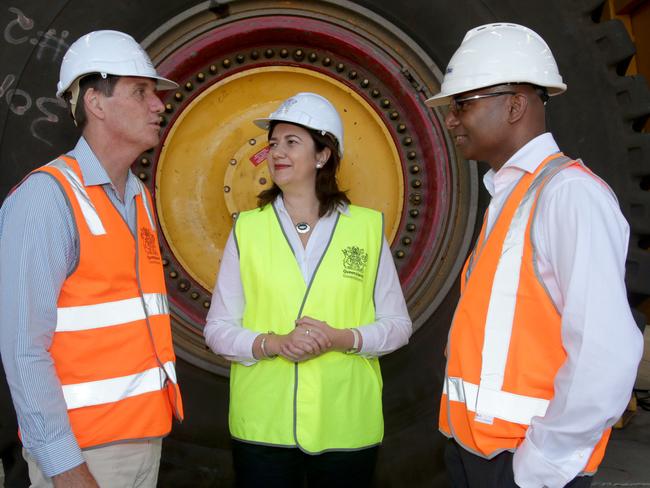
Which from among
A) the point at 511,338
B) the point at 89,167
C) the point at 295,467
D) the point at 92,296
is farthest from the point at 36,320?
the point at 511,338

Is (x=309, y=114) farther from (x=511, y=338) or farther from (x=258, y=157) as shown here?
(x=511, y=338)

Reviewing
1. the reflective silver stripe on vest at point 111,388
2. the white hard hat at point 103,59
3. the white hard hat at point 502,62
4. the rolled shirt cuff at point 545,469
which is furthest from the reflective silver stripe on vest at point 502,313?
the white hard hat at point 103,59

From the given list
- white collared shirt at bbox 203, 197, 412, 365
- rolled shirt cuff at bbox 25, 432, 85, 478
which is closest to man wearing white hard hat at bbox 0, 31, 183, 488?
rolled shirt cuff at bbox 25, 432, 85, 478

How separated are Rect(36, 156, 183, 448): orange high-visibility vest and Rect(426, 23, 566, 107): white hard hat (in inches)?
34.6

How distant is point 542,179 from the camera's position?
1.50 metres

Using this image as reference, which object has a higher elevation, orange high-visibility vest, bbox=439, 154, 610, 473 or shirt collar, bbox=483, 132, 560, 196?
shirt collar, bbox=483, 132, 560, 196

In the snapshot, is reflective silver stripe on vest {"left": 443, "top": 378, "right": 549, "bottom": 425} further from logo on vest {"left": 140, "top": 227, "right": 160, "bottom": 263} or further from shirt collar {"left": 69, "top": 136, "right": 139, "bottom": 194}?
shirt collar {"left": 69, "top": 136, "right": 139, "bottom": 194}

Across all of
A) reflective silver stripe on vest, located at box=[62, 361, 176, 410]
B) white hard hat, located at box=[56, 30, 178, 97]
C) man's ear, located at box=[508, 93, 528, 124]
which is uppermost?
white hard hat, located at box=[56, 30, 178, 97]

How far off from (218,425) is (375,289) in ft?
2.55

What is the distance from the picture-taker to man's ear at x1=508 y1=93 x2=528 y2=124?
5.36ft

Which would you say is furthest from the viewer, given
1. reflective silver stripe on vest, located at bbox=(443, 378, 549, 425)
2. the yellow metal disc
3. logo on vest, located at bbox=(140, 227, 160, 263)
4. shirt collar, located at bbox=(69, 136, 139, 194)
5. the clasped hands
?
the yellow metal disc

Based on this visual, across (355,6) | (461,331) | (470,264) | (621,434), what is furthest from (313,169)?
(621,434)

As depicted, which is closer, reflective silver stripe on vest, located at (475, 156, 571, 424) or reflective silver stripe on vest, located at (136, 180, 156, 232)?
reflective silver stripe on vest, located at (475, 156, 571, 424)

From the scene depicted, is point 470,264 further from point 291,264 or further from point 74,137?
point 74,137
